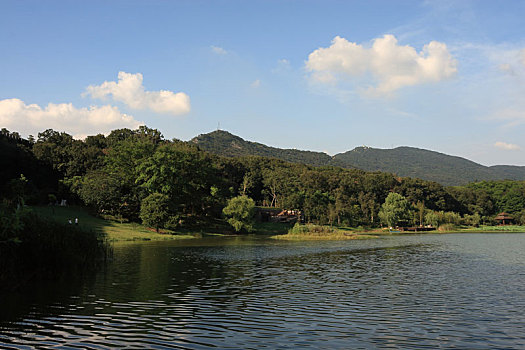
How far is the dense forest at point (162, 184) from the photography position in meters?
75.1

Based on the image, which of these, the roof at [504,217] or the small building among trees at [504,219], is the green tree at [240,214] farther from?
the small building among trees at [504,219]

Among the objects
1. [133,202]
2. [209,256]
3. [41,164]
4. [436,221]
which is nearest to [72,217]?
[133,202]

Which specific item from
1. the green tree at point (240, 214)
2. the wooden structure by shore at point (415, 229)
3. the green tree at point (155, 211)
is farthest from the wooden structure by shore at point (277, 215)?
the green tree at point (155, 211)

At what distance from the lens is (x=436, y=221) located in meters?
114

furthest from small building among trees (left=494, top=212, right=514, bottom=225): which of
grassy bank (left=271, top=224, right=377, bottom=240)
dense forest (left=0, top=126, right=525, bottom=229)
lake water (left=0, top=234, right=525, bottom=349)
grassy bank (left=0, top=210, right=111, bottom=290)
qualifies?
grassy bank (left=0, top=210, right=111, bottom=290)

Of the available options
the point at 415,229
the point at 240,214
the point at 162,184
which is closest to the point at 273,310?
the point at 162,184

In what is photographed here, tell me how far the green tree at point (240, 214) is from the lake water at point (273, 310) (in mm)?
53953

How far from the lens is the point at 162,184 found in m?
77.4

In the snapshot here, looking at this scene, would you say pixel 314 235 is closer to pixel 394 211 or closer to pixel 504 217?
pixel 394 211

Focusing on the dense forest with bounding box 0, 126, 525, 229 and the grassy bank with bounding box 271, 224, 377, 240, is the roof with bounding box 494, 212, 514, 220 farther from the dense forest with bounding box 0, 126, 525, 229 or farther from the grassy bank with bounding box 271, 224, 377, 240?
the grassy bank with bounding box 271, 224, 377, 240

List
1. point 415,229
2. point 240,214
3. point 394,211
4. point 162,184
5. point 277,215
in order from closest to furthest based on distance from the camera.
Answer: point 162,184
point 240,214
point 415,229
point 394,211
point 277,215

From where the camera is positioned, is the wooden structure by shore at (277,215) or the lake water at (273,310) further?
the wooden structure by shore at (277,215)

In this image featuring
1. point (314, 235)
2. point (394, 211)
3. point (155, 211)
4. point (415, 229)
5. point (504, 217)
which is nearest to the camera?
Result: point (155, 211)

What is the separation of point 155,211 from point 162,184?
9782mm
